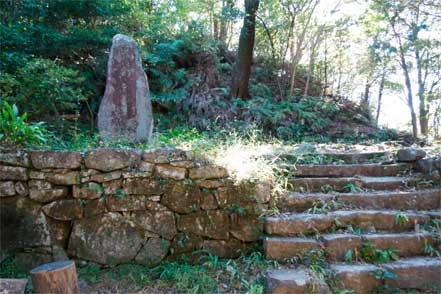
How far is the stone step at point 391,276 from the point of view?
2.35 meters

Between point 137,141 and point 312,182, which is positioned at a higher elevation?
point 137,141

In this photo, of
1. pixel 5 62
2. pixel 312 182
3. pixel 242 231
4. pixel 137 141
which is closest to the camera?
pixel 242 231

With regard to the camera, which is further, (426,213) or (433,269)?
(426,213)

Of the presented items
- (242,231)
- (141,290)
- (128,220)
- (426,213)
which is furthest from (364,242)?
(128,220)

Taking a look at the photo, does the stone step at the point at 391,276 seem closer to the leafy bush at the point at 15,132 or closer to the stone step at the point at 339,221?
the stone step at the point at 339,221

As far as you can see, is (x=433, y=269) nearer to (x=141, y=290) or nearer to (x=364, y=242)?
(x=364, y=242)

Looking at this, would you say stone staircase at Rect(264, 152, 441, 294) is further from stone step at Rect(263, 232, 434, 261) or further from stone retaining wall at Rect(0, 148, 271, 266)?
stone retaining wall at Rect(0, 148, 271, 266)

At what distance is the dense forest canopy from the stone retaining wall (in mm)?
2381

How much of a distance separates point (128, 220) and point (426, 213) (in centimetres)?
281

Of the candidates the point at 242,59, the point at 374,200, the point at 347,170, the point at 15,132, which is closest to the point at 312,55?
the point at 242,59

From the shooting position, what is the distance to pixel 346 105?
8.02m

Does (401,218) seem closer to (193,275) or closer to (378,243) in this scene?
(378,243)

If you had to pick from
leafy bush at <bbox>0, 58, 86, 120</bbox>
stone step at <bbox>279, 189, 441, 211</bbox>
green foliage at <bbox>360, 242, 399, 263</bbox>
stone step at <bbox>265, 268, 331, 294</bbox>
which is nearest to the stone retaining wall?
stone step at <bbox>279, 189, 441, 211</bbox>

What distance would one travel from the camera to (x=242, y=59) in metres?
7.42
